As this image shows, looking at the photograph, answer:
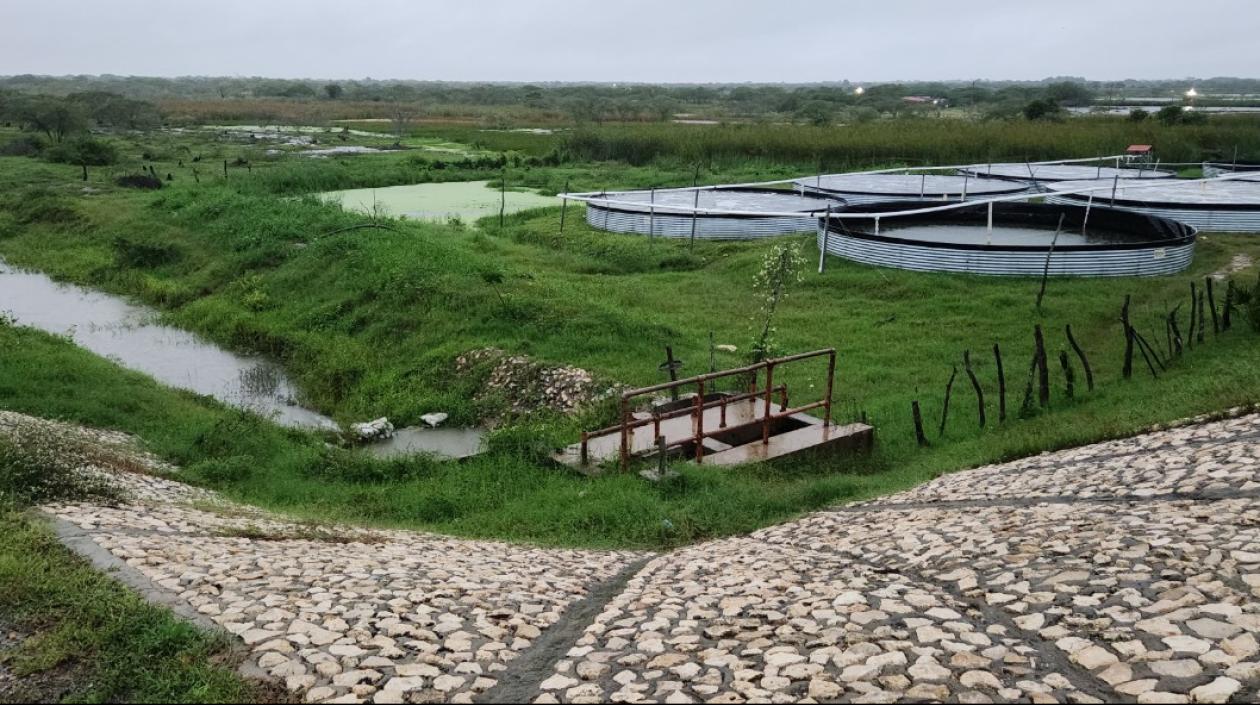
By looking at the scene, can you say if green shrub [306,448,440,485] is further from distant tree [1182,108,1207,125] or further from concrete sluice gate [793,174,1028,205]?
distant tree [1182,108,1207,125]

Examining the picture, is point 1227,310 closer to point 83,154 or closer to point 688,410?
point 688,410

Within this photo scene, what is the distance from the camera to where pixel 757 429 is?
1333 centimetres

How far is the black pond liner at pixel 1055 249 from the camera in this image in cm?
2167

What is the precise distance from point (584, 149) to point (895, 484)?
41.8 meters

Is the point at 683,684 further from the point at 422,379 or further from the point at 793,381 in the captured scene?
the point at 422,379

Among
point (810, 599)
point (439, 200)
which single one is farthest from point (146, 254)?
point (810, 599)

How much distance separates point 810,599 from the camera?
701cm

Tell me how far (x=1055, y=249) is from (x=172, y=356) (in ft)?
62.8

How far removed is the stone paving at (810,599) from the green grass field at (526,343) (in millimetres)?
1721

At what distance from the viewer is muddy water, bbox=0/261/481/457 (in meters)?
15.7

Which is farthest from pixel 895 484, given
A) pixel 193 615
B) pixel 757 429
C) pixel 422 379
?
pixel 422 379

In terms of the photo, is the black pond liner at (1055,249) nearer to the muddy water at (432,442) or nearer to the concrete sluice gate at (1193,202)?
the concrete sluice gate at (1193,202)

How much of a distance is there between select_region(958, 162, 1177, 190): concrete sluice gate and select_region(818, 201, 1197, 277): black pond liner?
23.3 ft

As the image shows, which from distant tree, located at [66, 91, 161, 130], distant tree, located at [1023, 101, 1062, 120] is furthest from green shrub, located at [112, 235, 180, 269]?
distant tree, located at [1023, 101, 1062, 120]
